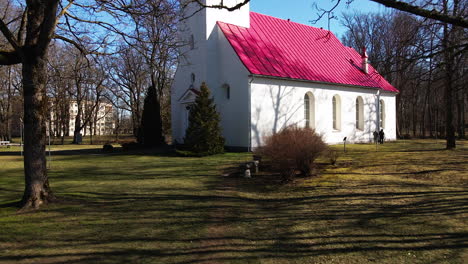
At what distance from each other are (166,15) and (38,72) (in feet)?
11.0

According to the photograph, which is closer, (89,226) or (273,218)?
(89,226)

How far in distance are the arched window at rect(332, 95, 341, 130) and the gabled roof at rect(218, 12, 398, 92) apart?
1.51 meters

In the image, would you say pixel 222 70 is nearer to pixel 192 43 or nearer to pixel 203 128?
pixel 192 43

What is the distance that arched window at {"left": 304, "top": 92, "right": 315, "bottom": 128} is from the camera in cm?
2384

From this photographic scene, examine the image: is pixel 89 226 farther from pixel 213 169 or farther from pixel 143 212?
pixel 213 169

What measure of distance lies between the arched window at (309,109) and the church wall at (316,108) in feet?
0.89

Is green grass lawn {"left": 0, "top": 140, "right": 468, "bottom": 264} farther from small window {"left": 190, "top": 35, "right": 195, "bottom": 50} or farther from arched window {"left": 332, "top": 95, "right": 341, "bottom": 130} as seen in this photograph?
arched window {"left": 332, "top": 95, "right": 341, "bottom": 130}

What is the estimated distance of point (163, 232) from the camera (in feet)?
19.5

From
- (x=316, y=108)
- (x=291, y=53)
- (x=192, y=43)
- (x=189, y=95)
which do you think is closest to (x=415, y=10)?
(x=189, y=95)

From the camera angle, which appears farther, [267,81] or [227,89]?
[227,89]

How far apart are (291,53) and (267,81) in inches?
195

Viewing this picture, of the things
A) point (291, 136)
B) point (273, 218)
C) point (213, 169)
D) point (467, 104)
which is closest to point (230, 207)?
point (273, 218)

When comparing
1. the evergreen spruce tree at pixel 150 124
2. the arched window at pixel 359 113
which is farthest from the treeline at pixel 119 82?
the arched window at pixel 359 113

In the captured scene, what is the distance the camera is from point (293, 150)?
10234mm
